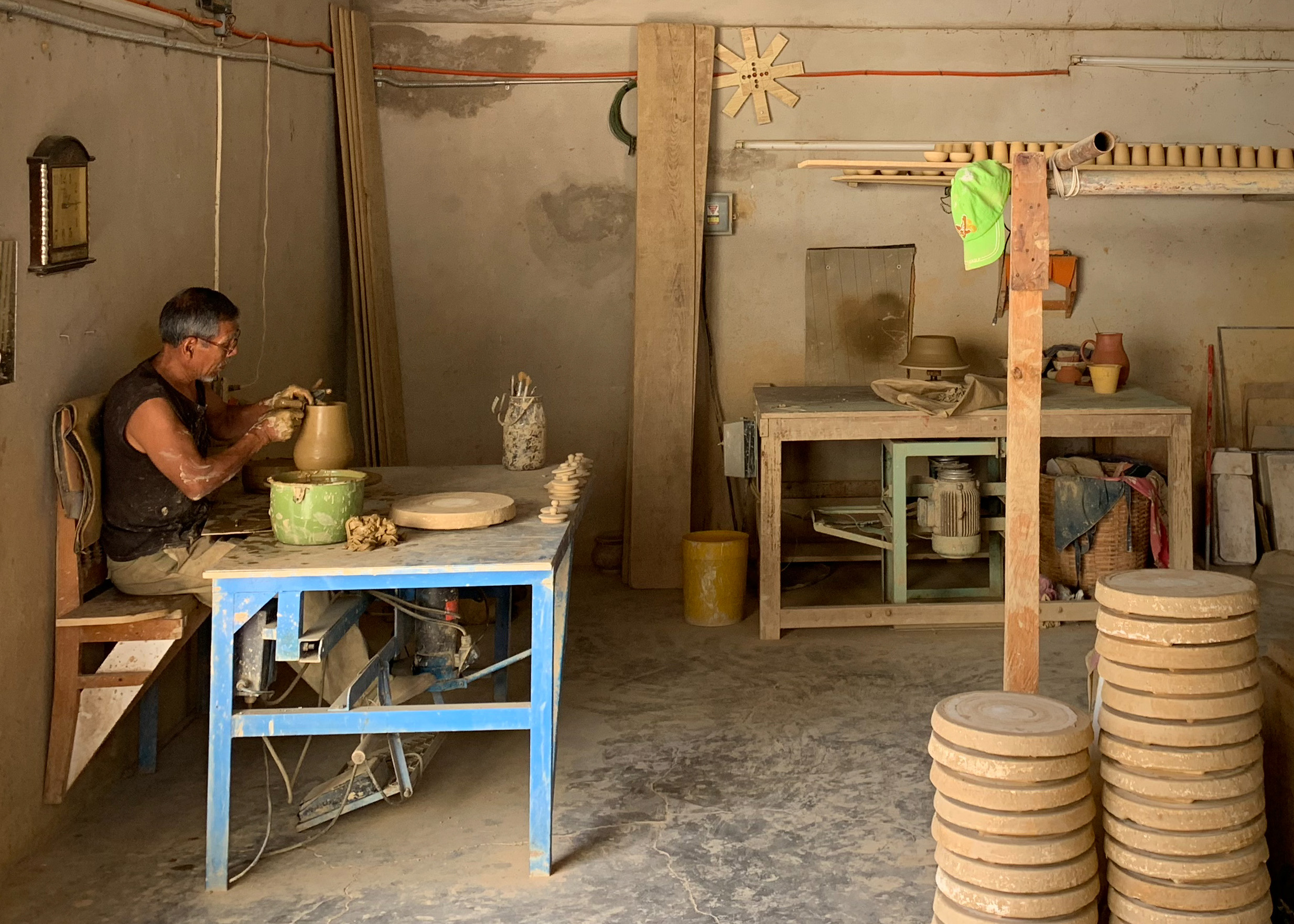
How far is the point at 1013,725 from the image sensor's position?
2768mm

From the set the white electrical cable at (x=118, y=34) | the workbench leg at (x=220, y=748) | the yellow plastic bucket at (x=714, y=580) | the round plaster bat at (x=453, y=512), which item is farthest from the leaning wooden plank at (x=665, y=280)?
the workbench leg at (x=220, y=748)

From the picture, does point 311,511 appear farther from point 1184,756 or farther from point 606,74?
point 606,74

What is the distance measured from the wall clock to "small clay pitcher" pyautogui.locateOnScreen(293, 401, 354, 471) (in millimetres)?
783

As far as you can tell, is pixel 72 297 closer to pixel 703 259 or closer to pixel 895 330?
pixel 703 259

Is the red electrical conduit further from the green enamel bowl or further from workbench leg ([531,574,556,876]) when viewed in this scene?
workbench leg ([531,574,556,876])

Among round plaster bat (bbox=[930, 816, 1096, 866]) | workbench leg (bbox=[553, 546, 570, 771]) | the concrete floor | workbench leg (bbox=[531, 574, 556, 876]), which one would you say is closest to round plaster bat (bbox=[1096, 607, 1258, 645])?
round plaster bat (bbox=[930, 816, 1096, 866])

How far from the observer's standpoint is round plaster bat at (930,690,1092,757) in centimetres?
268

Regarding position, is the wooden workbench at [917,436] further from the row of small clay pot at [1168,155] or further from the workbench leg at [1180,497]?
the row of small clay pot at [1168,155]

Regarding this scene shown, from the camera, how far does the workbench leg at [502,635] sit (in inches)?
185

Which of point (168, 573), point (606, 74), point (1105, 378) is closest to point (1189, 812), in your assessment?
point (168, 573)

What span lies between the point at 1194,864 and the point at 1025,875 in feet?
1.27

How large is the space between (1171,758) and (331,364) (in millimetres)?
4644

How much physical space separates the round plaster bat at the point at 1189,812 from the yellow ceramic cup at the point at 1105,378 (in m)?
3.41

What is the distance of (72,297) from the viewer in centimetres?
367
